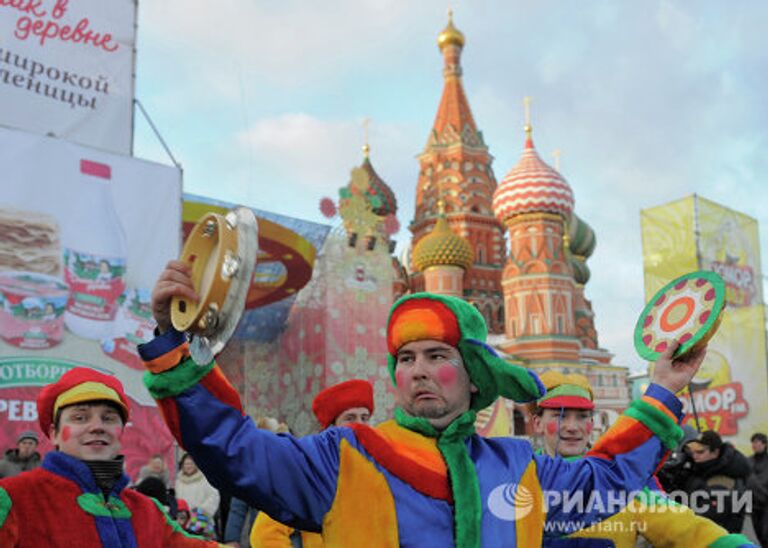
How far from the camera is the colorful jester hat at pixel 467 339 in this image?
2172 millimetres

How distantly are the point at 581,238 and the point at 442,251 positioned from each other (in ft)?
31.8

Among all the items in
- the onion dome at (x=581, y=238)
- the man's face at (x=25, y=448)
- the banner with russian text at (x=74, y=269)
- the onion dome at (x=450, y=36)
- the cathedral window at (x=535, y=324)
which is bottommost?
the man's face at (x=25, y=448)

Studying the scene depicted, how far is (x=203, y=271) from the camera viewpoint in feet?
5.48

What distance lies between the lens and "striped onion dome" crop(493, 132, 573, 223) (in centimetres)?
3359

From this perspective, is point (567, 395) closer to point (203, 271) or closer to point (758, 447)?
point (203, 271)

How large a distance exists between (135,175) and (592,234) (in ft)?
103

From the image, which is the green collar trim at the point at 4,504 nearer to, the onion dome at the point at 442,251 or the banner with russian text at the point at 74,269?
the banner with russian text at the point at 74,269

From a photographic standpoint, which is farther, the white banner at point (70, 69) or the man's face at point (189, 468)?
the white banner at point (70, 69)

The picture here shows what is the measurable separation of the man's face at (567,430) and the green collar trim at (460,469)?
1.66m

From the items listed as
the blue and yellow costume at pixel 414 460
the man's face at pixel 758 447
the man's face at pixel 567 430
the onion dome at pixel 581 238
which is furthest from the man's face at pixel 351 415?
the onion dome at pixel 581 238

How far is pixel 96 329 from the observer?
40.2 feet

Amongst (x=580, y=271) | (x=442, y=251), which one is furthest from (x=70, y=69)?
(x=580, y=271)

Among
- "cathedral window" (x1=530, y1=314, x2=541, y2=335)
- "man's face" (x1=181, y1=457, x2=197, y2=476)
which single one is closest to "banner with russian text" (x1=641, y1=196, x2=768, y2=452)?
"cathedral window" (x1=530, y1=314, x2=541, y2=335)

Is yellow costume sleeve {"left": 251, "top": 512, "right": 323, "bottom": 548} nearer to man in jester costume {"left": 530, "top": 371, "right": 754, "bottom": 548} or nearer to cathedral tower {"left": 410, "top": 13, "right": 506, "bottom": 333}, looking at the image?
man in jester costume {"left": 530, "top": 371, "right": 754, "bottom": 548}
